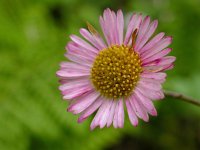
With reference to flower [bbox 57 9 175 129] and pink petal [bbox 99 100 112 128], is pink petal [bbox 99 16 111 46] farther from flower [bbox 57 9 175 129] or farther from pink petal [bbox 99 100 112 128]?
pink petal [bbox 99 100 112 128]

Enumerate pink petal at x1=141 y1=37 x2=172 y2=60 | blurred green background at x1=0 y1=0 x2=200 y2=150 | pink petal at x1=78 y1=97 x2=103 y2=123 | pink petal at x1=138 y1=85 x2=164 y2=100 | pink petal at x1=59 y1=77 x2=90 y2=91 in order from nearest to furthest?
pink petal at x1=138 y1=85 x2=164 y2=100 → pink petal at x1=141 y1=37 x2=172 y2=60 → pink petal at x1=78 y1=97 x2=103 y2=123 → pink petal at x1=59 y1=77 x2=90 y2=91 → blurred green background at x1=0 y1=0 x2=200 y2=150

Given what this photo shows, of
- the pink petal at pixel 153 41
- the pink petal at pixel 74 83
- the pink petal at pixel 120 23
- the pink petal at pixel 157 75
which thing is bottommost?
the pink petal at pixel 157 75

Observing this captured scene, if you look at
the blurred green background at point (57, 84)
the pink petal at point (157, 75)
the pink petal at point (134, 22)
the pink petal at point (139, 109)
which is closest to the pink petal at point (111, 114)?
the pink petal at point (139, 109)

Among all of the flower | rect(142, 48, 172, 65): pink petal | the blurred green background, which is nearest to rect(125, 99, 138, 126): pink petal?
the flower

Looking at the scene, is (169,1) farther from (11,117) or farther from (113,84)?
(113,84)

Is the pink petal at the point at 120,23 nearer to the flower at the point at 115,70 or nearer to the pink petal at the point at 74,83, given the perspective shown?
the flower at the point at 115,70

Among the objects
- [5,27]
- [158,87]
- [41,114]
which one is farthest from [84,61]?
[5,27]
